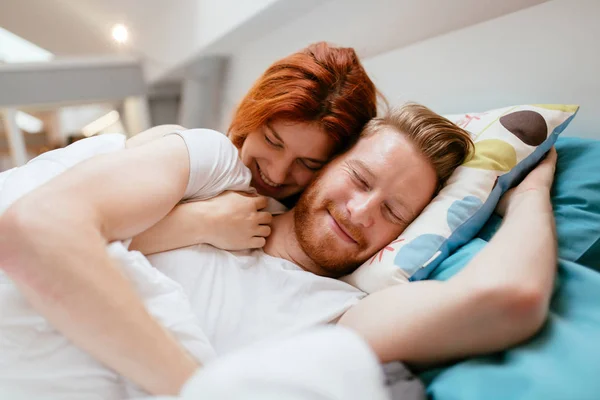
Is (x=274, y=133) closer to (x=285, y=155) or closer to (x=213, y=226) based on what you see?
(x=285, y=155)

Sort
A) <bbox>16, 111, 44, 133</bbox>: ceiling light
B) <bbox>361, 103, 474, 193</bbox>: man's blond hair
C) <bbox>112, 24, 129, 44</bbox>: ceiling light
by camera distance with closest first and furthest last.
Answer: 1. <bbox>361, 103, 474, 193</bbox>: man's blond hair
2. <bbox>112, 24, 129, 44</bbox>: ceiling light
3. <bbox>16, 111, 44, 133</bbox>: ceiling light

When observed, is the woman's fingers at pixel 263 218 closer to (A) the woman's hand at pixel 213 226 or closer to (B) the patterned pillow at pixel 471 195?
(A) the woman's hand at pixel 213 226

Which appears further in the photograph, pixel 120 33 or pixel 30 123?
pixel 30 123

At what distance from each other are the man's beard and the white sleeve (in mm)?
172

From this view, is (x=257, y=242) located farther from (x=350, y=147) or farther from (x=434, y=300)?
(x=434, y=300)

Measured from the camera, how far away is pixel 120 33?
3.25m

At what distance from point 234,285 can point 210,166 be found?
264mm

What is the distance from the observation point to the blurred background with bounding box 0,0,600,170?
116cm

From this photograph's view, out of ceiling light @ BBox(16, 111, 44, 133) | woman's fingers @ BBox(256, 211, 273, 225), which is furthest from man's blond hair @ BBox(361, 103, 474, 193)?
ceiling light @ BBox(16, 111, 44, 133)

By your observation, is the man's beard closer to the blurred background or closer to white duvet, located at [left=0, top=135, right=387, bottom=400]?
white duvet, located at [left=0, top=135, right=387, bottom=400]

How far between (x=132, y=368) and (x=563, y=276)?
0.74m

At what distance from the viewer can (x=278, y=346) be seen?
551mm

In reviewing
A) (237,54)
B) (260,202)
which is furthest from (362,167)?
(237,54)

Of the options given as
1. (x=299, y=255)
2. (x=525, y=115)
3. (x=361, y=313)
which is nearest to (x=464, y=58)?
(x=525, y=115)
